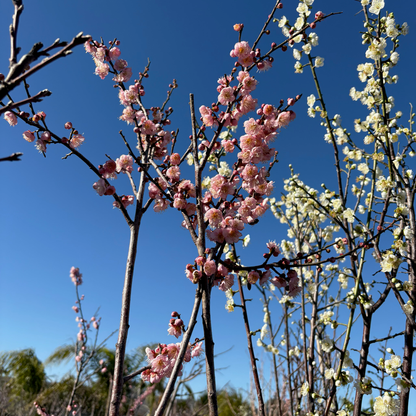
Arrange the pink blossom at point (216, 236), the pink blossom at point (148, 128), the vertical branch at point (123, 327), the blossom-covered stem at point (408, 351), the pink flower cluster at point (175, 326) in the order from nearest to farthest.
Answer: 1. the vertical branch at point (123, 327)
2. the pink flower cluster at point (175, 326)
3. the pink blossom at point (216, 236)
4. the pink blossom at point (148, 128)
5. the blossom-covered stem at point (408, 351)

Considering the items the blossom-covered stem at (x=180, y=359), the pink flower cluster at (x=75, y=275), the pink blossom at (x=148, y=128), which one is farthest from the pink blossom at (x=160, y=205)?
the pink flower cluster at (x=75, y=275)

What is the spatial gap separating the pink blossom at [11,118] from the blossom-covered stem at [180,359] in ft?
4.89

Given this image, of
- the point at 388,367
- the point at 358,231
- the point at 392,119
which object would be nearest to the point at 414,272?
the point at 358,231

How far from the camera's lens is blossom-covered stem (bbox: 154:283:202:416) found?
3.63ft

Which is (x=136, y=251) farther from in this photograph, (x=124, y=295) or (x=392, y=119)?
(x=392, y=119)

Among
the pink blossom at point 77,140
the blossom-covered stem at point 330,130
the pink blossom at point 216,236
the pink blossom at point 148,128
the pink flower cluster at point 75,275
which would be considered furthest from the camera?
the pink flower cluster at point 75,275

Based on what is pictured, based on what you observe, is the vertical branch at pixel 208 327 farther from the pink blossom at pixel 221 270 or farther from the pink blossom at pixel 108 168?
the pink blossom at pixel 108 168

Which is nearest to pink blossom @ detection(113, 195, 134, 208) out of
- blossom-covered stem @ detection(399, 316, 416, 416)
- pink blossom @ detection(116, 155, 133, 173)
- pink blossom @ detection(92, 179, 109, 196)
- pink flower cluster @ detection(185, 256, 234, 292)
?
pink blossom @ detection(116, 155, 133, 173)

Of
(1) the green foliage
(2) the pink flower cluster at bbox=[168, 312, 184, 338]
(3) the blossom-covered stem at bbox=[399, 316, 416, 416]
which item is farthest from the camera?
(1) the green foliage

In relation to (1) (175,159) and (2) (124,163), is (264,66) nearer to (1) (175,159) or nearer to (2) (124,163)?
(1) (175,159)

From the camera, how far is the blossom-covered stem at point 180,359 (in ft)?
3.63

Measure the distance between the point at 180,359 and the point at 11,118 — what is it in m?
1.68

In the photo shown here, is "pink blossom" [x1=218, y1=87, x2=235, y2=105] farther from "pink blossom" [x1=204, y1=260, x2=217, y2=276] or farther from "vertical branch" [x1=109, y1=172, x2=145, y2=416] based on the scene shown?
"pink blossom" [x1=204, y1=260, x2=217, y2=276]

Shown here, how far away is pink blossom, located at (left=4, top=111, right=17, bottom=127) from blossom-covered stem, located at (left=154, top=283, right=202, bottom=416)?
1.49 metres
